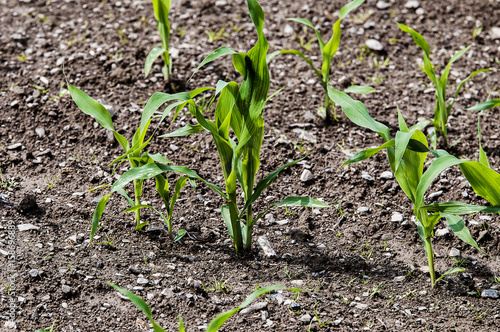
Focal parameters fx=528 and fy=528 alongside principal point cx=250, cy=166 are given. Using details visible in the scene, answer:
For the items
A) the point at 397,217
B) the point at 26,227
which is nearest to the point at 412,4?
the point at 397,217

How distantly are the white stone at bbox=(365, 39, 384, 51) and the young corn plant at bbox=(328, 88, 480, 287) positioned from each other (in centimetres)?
166

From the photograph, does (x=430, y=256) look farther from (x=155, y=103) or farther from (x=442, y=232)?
(x=155, y=103)

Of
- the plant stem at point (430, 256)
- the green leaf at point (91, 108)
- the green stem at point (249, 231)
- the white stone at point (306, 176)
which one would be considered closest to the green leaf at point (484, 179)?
the plant stem at point (430, 256)

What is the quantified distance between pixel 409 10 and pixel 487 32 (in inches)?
24.0

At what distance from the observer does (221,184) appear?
287 cm

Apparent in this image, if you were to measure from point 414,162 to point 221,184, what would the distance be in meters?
1.12

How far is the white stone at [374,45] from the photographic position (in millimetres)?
3828

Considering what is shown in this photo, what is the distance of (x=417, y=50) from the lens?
3.88 meters

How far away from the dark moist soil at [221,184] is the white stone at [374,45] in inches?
1.4

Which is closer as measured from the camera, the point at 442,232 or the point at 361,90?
the point at 442,232

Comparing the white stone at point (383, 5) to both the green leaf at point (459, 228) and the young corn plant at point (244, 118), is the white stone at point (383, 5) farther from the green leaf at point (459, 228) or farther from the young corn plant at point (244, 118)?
the green leaf at point (459, 228)

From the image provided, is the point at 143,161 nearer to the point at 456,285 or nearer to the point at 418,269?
the point at 418,269

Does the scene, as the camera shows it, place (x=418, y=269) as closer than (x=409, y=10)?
Yes

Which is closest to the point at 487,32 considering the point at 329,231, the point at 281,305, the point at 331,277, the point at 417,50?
the point at 417,50
